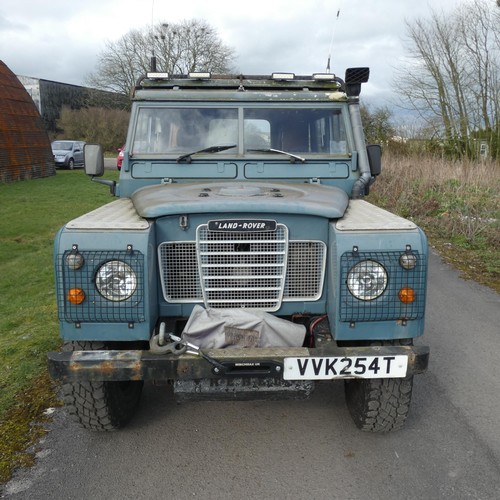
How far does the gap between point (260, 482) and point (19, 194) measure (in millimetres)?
17168

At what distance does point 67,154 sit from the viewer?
2883 cm

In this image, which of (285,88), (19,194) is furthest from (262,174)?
(19,194)

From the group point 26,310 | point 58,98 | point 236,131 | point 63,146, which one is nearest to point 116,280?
point 236,131

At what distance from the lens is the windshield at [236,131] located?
462 cm

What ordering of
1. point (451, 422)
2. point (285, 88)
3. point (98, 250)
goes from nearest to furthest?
point (98, 250) < point (451, 422) < point (285, 88)

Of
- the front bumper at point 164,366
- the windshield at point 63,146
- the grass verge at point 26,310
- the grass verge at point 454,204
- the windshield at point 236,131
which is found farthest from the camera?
the windshield at point 63,146

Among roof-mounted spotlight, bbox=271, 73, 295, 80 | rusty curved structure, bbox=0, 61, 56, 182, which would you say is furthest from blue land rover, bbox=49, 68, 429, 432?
rusty curved structure, bbox=0, 61, 56, 182

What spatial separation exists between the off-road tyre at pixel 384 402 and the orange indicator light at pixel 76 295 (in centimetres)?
173

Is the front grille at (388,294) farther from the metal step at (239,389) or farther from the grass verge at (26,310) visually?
the grass verge at (26,310)

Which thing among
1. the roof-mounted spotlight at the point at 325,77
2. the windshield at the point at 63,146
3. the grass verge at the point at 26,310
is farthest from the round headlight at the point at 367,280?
the windshield at the point at 63,146

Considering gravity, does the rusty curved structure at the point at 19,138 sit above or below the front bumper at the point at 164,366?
above

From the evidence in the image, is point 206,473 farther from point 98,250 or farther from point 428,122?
point 428,122

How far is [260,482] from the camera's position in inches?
123

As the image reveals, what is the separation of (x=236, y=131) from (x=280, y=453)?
103 inches
